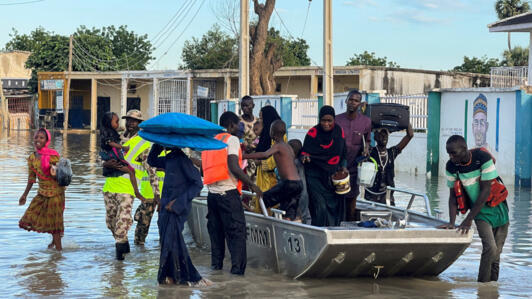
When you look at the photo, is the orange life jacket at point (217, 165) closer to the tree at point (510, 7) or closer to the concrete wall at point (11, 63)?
the tree at point (510, 7)

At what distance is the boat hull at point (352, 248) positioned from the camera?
25.5 feet

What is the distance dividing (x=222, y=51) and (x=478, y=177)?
46.9 meters

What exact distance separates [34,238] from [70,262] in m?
1.87

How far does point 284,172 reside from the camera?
29.5 ft

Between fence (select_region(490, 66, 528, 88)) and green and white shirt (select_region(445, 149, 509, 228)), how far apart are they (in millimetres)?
23542

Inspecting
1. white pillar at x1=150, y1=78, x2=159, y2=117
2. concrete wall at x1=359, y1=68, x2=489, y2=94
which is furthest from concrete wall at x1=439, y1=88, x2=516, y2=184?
white pillar at x1=150, y1=78, x2=159, y2=117

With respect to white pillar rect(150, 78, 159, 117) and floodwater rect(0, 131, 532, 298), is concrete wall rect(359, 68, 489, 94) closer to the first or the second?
white pillar rect(150, 78, 159, 117)

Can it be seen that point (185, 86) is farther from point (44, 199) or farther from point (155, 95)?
point (44, 199)

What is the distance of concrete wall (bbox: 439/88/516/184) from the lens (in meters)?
19.0

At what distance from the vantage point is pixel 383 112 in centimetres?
1076

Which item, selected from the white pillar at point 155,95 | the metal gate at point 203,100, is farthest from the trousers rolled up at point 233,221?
the white pillar at point 155,95

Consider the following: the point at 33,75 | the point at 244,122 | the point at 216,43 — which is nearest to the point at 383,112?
the point at 244,122

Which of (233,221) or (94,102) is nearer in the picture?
(233,221)

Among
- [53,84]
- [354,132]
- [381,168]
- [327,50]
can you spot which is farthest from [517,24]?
[53,84]
